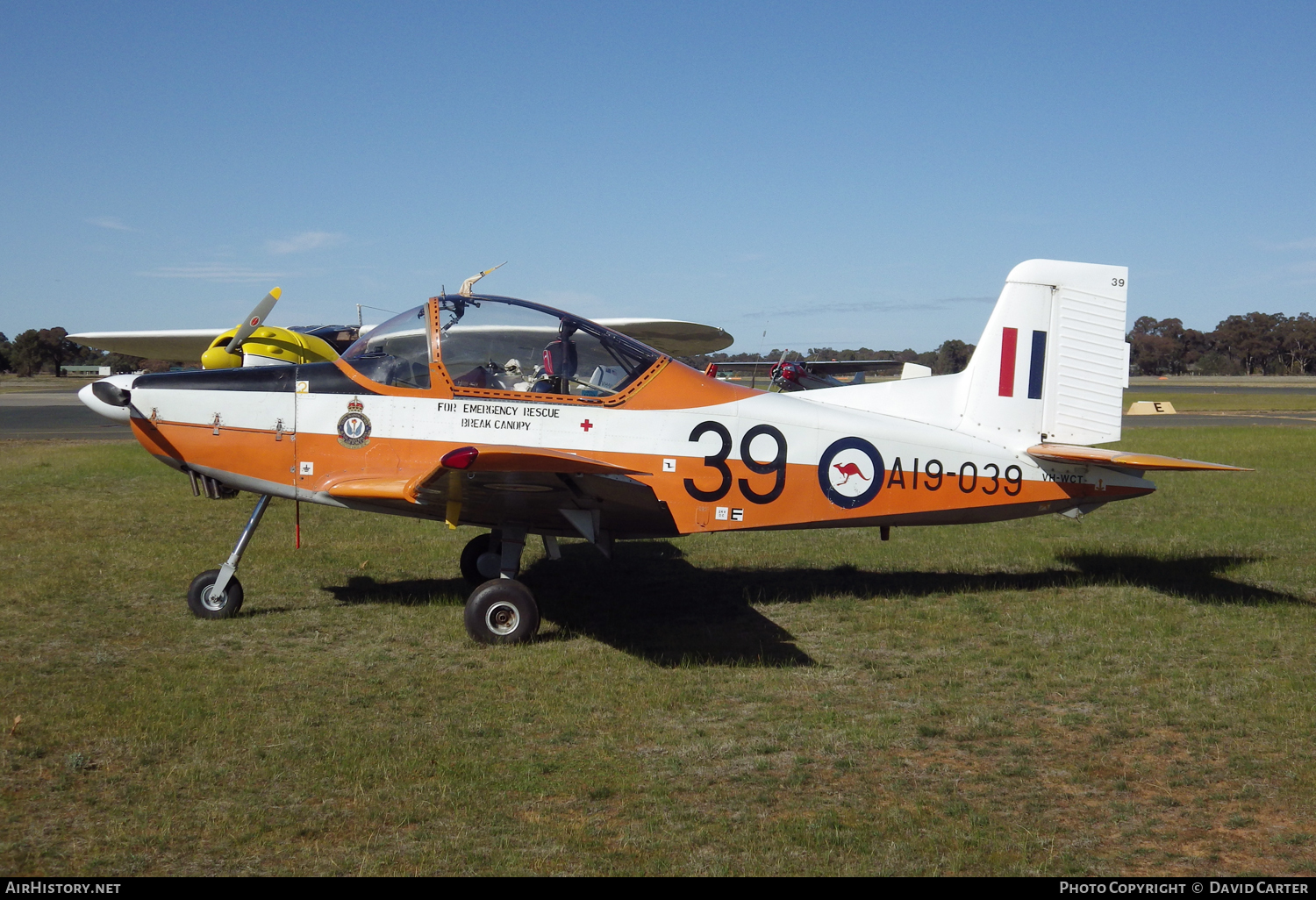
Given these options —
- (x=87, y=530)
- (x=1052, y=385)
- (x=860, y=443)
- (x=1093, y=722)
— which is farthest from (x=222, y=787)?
(x=87, y=530)

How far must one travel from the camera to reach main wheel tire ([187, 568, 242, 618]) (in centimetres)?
706

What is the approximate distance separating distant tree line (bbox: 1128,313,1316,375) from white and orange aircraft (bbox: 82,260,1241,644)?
113 meters

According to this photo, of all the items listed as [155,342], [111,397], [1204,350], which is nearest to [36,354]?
[155,342]

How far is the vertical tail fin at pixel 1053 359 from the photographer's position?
7656mm

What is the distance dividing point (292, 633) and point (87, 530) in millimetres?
5337

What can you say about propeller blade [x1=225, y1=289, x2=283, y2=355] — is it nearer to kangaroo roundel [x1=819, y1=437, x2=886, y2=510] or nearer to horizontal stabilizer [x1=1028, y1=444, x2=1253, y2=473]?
kangaroo roundel [x1=819, y1=437, x2=886, y2=510]

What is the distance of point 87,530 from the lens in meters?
10.5

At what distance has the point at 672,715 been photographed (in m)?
5.31

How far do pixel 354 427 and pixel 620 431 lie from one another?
1.95 metres

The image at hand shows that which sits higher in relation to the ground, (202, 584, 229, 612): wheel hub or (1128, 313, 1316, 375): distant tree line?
(1128, 313, 1316, 375): distant tree line

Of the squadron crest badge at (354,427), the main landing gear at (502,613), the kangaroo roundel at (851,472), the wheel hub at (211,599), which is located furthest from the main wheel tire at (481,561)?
the kangaroo roundel at (851,472)

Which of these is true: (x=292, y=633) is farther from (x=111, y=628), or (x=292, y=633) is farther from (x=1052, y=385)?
(x=1052, y=385)

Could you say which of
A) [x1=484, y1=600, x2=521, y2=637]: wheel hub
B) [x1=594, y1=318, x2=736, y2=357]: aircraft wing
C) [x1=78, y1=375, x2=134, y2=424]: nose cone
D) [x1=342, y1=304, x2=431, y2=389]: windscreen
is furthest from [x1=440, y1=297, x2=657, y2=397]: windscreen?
[x1=594, y1=318, x2=736, y2=357]: aircraft wing

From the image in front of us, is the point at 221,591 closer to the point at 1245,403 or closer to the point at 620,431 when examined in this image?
the point at 620,431
